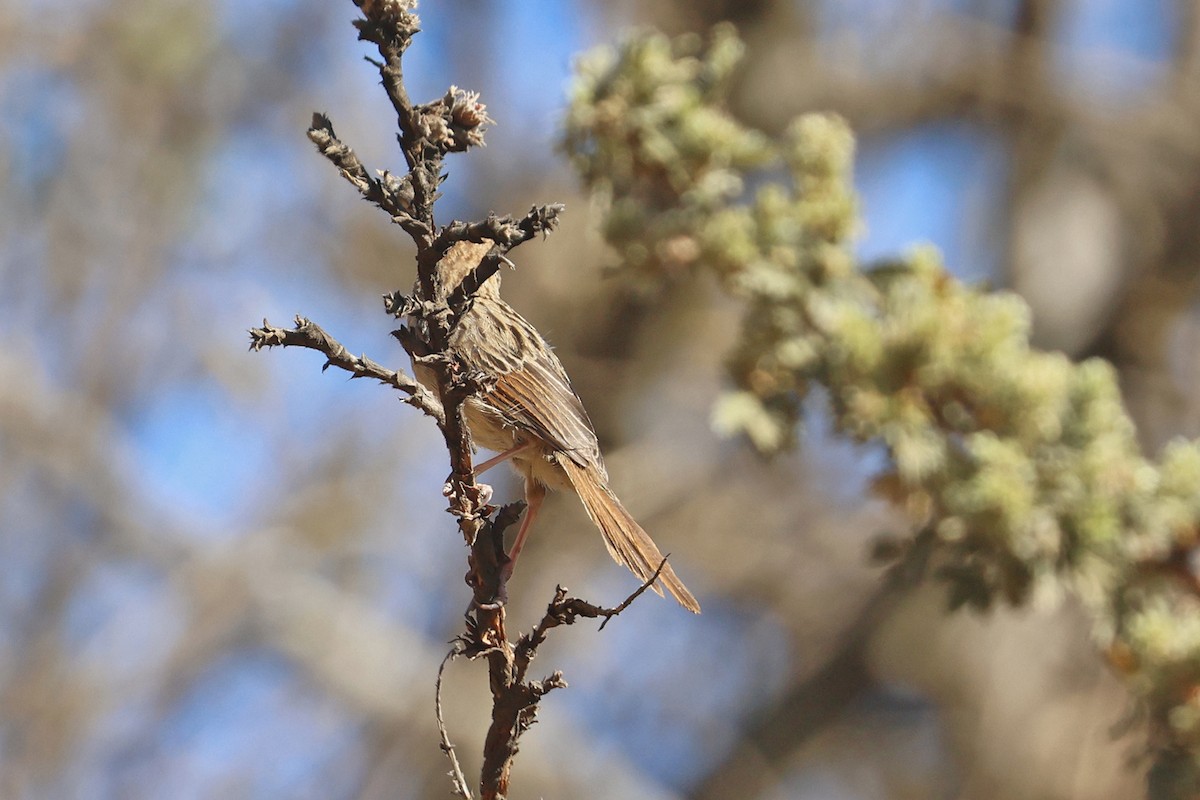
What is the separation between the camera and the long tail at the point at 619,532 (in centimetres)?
334

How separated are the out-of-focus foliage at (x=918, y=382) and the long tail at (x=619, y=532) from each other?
0.51 meters

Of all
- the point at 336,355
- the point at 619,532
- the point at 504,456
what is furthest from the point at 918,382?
the point at 336,355

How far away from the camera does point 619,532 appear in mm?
3562

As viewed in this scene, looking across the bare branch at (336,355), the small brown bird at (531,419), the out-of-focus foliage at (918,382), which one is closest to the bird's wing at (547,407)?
the small brown bird at (531,419)

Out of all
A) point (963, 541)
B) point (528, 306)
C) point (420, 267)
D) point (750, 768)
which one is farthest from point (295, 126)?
point (420, 267)

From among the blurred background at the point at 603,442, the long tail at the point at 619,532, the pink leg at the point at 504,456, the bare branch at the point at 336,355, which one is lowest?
the bare branch at the point at 336,355

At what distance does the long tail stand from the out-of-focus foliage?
20.1 inches

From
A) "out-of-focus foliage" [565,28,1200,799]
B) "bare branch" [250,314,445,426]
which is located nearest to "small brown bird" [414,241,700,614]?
"out-of-focus foliage" [565,28,1200,799]

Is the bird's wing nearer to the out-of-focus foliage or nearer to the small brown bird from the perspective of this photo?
the small brown bird

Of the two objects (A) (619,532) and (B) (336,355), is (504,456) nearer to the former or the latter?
(A) (619,532)

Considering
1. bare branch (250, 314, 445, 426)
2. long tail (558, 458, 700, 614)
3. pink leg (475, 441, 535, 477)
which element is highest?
pink leg (475, 441, 535, 477)

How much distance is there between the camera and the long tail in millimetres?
3344

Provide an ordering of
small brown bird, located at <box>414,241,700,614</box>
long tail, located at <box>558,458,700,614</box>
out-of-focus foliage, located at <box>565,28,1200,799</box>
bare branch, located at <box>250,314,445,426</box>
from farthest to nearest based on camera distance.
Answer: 1. small brown bird, located at <box>414,241,700,614</box>
2. out-of-focus foliage, located at <box>565,28,1200,799</box>
3. long tail, located at <box>558,458,700,614</box>
4. bare branch, located at <box>250,314,445,426</box>

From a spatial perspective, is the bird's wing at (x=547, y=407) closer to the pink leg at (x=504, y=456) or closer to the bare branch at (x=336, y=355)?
the pink leg at (x=504, y=456)
